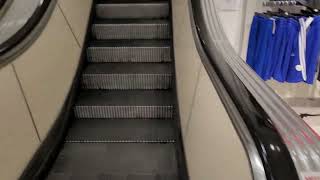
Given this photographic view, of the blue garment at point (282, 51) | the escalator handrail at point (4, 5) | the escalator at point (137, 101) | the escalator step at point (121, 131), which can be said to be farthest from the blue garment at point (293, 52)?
the escalator handrail at point (4, 5)

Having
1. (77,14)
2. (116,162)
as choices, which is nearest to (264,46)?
(77,14)

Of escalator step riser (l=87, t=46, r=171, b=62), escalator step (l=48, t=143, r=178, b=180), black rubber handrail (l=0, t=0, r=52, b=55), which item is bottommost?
escalator step (l=48, t=143, r=178, b=180)

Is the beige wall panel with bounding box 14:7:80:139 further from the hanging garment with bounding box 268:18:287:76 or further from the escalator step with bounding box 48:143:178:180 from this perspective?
the hanging garment with bounding box 268:18:287:76

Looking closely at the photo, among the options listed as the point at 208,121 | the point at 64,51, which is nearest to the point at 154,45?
the point at 64,51

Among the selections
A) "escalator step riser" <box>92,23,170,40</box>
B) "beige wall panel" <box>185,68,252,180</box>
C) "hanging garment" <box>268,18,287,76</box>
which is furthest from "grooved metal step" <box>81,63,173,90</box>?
"hanging garment" <box>268,18,287,76</box>

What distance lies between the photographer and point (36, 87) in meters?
2.10

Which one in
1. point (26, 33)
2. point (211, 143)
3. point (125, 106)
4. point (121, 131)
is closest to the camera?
point (211, 143)

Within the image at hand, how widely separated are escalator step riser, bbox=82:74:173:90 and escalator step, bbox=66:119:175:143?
39 centimetres

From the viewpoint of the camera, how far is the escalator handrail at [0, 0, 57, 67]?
1.75 metres

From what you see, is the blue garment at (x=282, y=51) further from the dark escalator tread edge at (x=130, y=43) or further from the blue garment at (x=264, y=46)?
the dark escalator tread edge at (x=130, y=43)

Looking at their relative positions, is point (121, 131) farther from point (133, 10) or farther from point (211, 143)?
point (133, 10)

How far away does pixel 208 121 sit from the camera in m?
1.43

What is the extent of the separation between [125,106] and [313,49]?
228 cm

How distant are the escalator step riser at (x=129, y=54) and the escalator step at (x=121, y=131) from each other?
761 mm
